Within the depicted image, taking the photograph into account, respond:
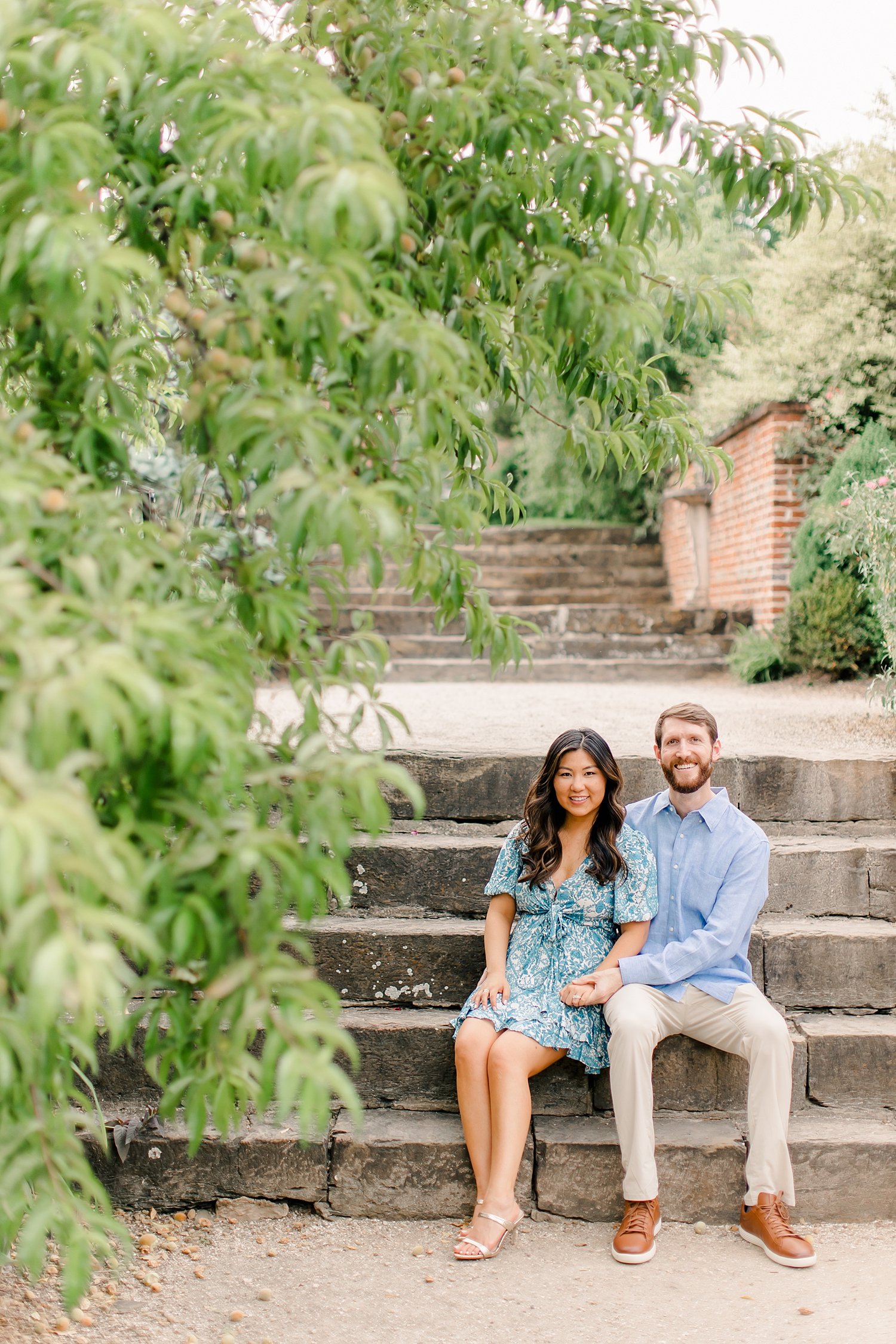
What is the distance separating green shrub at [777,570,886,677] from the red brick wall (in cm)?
69

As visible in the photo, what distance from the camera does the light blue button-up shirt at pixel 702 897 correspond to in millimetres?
2826

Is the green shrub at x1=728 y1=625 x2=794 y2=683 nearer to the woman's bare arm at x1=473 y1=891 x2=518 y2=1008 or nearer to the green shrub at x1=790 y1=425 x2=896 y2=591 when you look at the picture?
the green shrub at x1=790 y1=425 x2=896 y2=591

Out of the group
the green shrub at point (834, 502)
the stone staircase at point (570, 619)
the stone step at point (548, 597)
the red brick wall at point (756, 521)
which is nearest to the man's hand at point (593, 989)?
the stone staircase at point (570, 619)

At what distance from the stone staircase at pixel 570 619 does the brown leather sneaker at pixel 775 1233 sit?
12.8ft

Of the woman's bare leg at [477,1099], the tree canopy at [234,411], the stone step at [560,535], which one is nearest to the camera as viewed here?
the tree canopy at [234,411]

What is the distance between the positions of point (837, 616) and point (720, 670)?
4.17 feet

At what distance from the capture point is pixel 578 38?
6.93 feet

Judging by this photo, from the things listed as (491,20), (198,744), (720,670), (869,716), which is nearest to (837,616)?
(720,670)

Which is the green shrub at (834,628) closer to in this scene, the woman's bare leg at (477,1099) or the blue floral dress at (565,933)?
the blue floral dress at (565,933)

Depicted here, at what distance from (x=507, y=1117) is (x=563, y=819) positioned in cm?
85

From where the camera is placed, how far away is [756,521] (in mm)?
7984

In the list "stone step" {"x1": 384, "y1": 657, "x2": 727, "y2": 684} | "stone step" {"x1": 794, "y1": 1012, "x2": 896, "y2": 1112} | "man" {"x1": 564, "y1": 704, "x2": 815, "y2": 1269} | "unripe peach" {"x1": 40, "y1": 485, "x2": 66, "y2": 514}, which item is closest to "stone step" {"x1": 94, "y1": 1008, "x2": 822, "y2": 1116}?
"stone step" {"x1": 794, "y1": 1012, "x2": 896, "y2": 1112}

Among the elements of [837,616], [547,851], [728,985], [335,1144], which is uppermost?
[837,616]

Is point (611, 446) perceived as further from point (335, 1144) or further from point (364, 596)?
point (364, 596)
